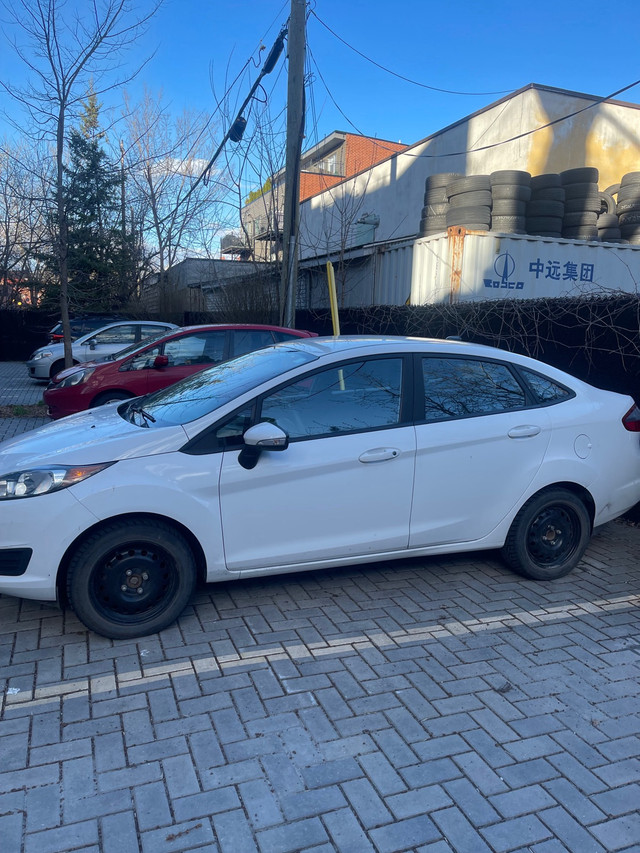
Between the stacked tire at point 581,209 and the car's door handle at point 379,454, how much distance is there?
9602 millimetres

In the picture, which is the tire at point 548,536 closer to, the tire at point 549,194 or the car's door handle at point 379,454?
the car's door handle at point 379,454

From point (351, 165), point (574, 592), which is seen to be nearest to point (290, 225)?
point (574, 592)

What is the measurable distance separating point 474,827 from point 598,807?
19.9 inches

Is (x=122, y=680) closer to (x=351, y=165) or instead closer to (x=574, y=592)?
(x=574, y=592)

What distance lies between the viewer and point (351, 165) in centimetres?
3709

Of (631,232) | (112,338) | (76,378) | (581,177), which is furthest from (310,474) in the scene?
(631,232)

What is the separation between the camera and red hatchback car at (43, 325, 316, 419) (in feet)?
27.9

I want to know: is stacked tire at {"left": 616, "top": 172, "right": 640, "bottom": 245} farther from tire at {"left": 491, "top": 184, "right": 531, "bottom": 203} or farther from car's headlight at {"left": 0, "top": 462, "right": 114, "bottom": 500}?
car's headlight at {"left": 0, "top": 462, "right": 114, "bottom": 500}

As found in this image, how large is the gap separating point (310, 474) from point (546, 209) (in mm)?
9592

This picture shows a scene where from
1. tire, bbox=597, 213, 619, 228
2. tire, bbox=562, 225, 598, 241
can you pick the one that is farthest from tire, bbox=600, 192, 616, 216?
tire, bbox=562, 225, 598, 241

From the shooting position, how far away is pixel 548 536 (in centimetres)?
451

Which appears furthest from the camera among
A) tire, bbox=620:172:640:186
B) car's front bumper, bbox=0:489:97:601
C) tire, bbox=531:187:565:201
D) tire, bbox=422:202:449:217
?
tire, bbox=620:172:640:186

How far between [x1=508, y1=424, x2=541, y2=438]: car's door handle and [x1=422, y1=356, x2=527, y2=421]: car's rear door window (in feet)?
0.50

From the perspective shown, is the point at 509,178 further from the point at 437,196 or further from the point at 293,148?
the point at 293,148
